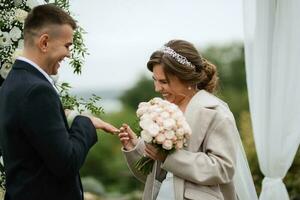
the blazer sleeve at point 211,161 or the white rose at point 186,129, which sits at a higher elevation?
the white rose at point 186,129

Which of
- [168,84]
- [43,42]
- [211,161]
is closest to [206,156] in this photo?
[211,161]

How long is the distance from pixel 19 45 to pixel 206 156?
1106mm

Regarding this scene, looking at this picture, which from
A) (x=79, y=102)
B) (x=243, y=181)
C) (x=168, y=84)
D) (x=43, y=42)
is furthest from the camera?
(x=243, y=181)

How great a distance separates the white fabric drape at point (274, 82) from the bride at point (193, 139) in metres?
0.85

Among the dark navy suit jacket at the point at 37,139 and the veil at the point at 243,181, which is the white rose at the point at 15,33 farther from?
the veil at the point at 243,181

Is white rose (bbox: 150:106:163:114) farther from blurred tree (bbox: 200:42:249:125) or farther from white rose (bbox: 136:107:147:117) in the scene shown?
blurred tree (bbox: 200:42:249:125)

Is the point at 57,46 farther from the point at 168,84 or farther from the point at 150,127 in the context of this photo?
the point at 168,84

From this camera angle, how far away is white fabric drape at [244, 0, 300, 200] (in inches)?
153

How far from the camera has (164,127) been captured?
2799 millimetres

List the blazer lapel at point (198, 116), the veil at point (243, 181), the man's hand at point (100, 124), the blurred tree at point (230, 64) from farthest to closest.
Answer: the blurred tree at point (230, 64) → the veil at point (243, 181) → the blazer lapel at point (198, 116) → the man's hand at point (100, 124)

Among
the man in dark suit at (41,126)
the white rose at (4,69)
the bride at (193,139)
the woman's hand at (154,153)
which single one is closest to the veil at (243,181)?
the bride at (193,139)

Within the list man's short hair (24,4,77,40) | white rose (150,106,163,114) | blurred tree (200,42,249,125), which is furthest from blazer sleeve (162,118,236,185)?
blurred tree (200,42,249,125)

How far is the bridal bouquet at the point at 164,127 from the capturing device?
2.80 m

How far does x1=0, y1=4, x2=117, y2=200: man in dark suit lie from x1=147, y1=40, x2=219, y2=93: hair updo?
0.56 metres
